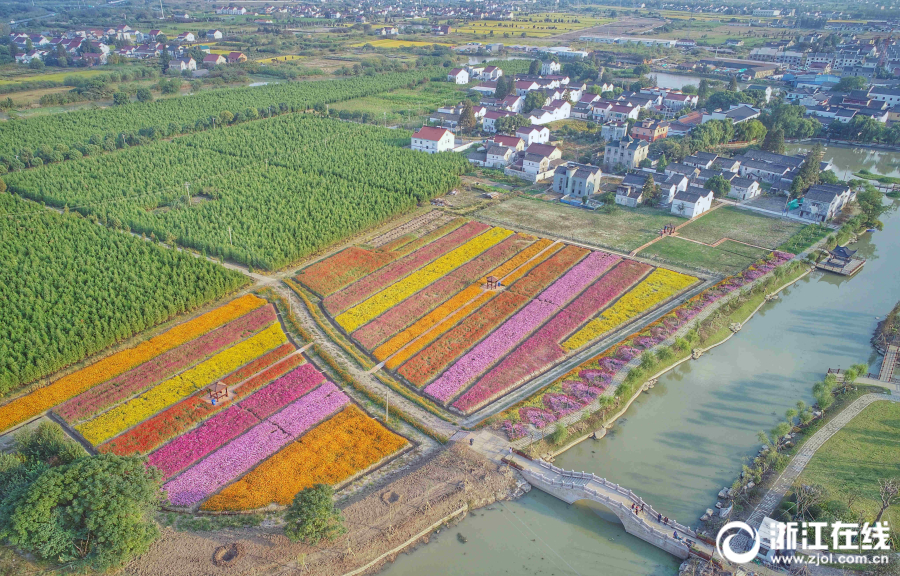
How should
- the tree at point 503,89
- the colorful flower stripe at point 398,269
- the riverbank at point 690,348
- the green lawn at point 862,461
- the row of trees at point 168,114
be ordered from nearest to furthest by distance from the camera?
the green lawn at point 862,461 < the riverbank at point 690,348 < the colorful flower stripe at point 398,269 < the row of trees at point 168,114 < the tree at point 503,89

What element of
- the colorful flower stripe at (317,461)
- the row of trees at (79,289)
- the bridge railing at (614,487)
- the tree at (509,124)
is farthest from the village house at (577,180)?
the colorful flower stripe at (317,461)

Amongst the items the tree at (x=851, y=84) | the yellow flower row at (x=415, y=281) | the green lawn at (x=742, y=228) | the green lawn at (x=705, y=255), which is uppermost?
the tree at (x=851, y=84)

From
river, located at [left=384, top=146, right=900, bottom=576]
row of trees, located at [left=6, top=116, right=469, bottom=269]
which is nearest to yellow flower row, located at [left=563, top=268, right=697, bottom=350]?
river, located at [left=384, top=146, right=900, bottom=576]

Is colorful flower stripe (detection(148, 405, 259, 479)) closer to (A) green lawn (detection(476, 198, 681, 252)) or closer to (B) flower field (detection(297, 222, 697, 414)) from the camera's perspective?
(B) flower field (detection(297, 222, 697, 414))

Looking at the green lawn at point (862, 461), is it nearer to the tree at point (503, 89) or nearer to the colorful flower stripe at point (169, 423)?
the colorful flower stripe at point (169, 423)

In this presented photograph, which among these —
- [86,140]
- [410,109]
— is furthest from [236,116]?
[410,109]

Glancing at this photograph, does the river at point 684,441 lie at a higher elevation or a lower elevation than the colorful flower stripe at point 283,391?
lower
